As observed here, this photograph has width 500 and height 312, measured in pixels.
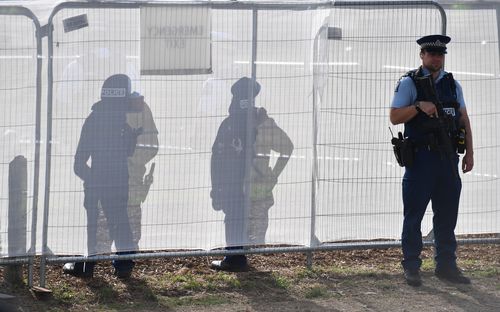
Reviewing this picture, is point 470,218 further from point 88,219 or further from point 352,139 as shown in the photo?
point 88,219

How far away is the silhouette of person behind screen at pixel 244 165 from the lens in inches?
332

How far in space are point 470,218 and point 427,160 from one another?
1364 millimetres

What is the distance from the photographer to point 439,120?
7918mm

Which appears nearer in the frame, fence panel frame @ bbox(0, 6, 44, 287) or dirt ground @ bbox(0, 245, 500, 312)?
dirt ground @ bbox(0, 245, 500, 312)

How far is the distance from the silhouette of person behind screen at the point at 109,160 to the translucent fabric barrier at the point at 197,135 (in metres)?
0.01

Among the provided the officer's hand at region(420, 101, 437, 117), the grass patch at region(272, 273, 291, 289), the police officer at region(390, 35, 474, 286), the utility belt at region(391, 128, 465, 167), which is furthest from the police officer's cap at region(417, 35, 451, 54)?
the grass patch at region(272, 273, 291, 289)

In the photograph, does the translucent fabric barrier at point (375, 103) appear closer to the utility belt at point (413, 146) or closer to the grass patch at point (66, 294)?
the utility belt at point (413, 146)

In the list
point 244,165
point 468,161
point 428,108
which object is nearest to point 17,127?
point 244,165

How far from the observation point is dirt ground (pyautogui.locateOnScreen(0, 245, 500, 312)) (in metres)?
7.75

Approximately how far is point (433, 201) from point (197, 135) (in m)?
2.03

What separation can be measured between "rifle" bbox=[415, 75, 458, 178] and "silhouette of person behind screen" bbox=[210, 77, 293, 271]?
1.28 meters

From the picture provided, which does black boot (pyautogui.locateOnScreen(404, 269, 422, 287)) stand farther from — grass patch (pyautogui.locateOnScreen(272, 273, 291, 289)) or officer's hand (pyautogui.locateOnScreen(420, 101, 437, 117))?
officer's hand (pyautogui.locateOnScreen(420, 101, 437, 117))

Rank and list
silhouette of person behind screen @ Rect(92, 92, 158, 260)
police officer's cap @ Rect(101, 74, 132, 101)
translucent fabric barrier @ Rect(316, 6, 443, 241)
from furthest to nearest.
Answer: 1. translucent fabric barrier @ Rect(316, 6, 443, 241)
2. silhouette of person behind screen @ Rect(92, 92, 158, 260)
3. police officer's cap @ Rect(101, 74, 132, 101)

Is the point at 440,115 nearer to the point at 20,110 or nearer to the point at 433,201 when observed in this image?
the point at 433,201
